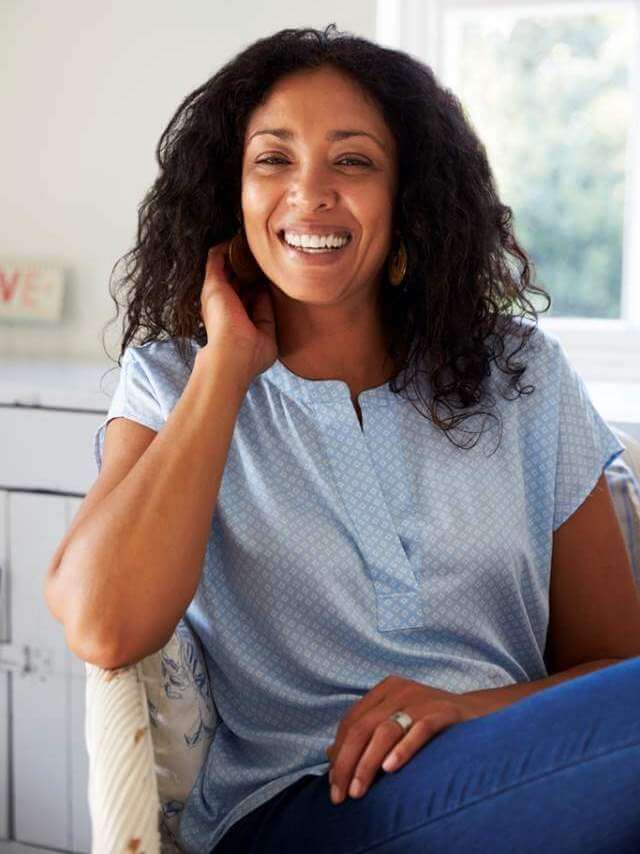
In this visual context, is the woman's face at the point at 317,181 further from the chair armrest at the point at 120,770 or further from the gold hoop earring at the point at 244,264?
the chair armrest at the point at 120,770

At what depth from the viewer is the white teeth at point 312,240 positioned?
1.33 metres

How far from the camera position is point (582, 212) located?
2.20m

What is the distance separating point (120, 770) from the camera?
105 centimetres

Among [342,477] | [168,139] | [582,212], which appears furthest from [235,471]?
[582,212]

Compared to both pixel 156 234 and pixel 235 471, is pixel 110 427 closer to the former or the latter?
pixel 235 471

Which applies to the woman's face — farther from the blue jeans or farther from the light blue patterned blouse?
the blue jeans

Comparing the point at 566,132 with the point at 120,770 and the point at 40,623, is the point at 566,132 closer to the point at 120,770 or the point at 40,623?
the point at 40,623

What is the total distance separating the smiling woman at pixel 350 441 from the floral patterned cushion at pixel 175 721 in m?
0.02

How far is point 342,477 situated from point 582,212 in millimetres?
1089

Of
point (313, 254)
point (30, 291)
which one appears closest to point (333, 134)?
point (313, 254)

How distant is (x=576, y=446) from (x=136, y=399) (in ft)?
1.64

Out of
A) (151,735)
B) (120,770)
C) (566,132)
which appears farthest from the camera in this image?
(566,132)

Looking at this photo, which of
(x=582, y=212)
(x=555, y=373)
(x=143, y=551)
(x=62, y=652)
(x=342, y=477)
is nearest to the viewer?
(x=143, y=551)

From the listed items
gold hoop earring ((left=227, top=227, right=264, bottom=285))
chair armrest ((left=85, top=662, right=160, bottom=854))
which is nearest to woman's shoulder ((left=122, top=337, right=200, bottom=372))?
gold hoop earring ((left=227, top=227, right=264, bottom=285))
